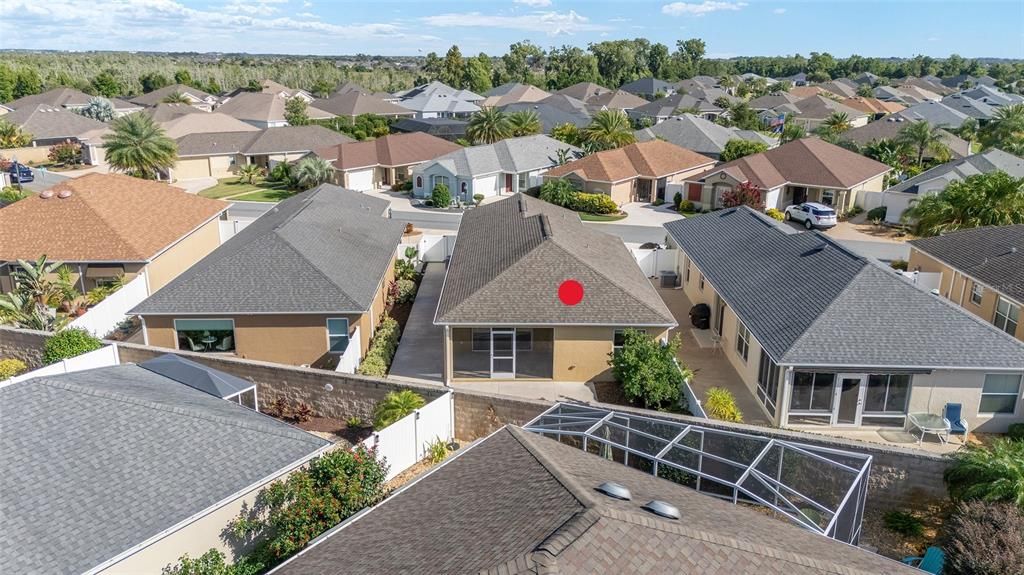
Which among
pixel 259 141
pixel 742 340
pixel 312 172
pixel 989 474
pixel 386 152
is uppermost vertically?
pixel 259 141

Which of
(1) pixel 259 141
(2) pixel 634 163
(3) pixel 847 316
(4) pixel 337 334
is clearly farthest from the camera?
(1) pixel 259 141

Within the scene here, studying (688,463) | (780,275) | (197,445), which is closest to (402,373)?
(197,445)

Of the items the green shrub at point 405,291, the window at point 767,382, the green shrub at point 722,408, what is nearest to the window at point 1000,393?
the window at point 767,382

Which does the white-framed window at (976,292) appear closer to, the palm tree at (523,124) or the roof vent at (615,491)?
the roof vent at (615,491)

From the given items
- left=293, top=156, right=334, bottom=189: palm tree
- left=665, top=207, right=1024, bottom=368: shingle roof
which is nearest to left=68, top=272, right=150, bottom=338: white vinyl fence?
Result: left=665, top=207, right=1024, bottom=368: shingle roof

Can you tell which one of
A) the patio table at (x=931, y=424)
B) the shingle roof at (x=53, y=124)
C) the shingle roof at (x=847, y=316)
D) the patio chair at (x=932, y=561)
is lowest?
the patio chair at (x=932, y=561)

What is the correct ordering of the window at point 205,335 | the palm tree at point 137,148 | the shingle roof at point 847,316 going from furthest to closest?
1. the palm tree at point 137,148
2. the window at point 205,335
3. the shingle roof at point 847,316

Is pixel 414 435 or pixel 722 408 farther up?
pixel 722 408

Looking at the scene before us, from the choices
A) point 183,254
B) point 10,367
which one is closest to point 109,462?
point 10,367

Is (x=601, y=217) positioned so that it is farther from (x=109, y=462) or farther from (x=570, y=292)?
(x=109, y=462)
